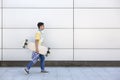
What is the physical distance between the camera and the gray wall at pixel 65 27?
43.0ft

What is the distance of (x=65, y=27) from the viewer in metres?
13.2

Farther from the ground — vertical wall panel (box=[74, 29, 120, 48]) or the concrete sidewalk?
vertical wall panel (box=[74, 29, 120, 48])

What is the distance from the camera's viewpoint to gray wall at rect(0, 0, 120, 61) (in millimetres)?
13117

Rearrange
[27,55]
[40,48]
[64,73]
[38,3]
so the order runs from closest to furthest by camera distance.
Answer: [40,48], [64,73], [38,3], [27,55]

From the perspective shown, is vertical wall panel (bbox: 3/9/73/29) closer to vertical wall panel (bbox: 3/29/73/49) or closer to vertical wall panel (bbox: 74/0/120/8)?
vertical wall panel (bbox: 3/29/73/49)

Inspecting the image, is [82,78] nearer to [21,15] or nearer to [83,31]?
[83,31]

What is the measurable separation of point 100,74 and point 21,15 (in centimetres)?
365

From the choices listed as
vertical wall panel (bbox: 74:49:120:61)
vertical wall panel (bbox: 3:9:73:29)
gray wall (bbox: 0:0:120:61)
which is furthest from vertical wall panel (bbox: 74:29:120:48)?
vertical wall panel (bbox: 3:9:73:29)

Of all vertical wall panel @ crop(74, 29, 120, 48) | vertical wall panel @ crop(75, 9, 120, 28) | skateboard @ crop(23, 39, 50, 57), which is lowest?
skateboard @ crop(23, 39, 50, 57)

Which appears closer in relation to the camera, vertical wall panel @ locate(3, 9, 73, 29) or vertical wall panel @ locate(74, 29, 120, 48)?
vertical wall panel @ locate(3, 9, 73, 29)

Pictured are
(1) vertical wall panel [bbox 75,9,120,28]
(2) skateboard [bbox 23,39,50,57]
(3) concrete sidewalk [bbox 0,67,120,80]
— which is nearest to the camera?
(3) concrete sidewalk [bbox 0,67,120,80]

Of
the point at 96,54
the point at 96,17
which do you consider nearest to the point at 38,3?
the point at 96,17

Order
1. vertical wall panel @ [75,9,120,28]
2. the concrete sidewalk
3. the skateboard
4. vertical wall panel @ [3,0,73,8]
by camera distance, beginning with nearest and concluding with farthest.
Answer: the concrete sidewalk, the skateboard, vertical wall panel @ [3,0,73,8], vertical wall panel @ [75,9,120,28]

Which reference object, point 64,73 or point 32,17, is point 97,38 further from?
point 32,17
